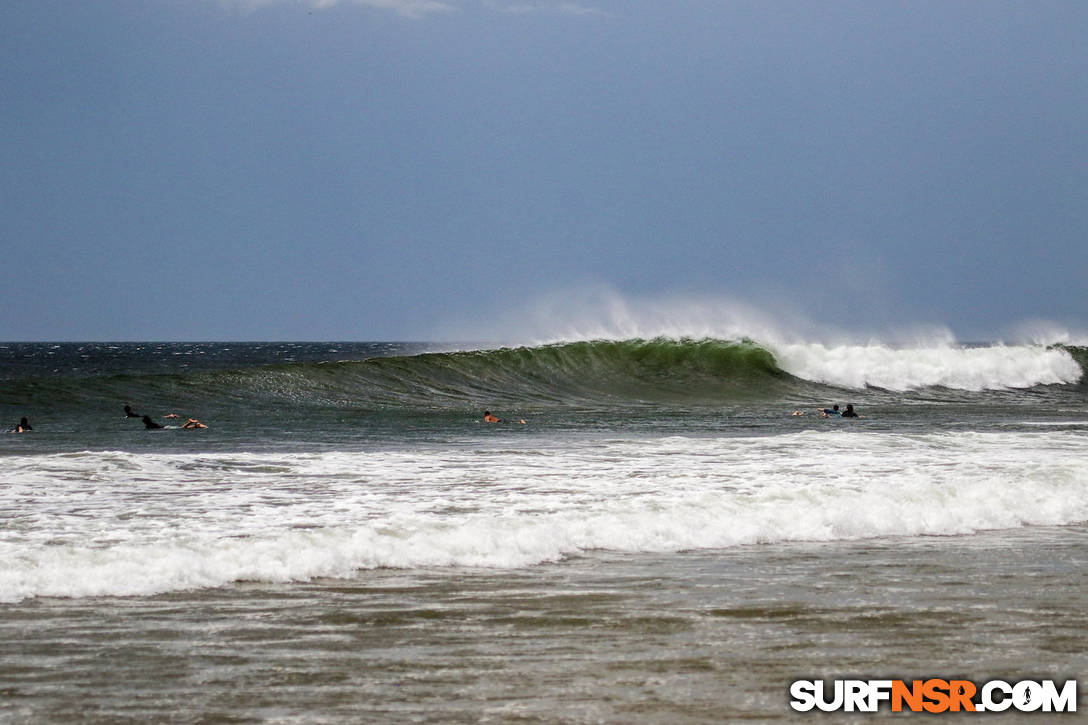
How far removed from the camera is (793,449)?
49.9ft

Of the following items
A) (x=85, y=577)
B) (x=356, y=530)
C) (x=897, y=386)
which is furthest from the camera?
(x=897, y=386)

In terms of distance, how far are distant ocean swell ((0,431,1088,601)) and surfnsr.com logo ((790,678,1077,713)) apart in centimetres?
313

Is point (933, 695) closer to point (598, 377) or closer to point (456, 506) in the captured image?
point (456, 506)

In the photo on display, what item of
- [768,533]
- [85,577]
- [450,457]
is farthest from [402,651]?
[450,457]

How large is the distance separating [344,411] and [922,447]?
42.3 ft

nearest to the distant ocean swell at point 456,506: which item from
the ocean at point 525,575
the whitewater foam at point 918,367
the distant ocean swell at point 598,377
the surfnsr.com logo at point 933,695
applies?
the ocean at point 525,575

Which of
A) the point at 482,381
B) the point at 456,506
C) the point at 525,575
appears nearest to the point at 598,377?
the point at 482,381

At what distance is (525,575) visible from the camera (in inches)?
265

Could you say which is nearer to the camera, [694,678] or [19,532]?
[694,678]

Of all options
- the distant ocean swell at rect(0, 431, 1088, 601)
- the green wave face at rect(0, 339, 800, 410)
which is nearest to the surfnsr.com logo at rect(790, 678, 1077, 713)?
the distant ocean swell at rect(0, 431, 1088, 601)

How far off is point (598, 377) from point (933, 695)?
95.9ft

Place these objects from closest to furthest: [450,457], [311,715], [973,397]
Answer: [311,715] < [450,457] < [973,397]

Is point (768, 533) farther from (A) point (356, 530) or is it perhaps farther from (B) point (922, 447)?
(B) point (922, 447)

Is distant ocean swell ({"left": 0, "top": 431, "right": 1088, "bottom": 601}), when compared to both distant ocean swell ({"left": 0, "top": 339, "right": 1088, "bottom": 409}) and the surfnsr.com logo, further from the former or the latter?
distant ocean swell ({"left": 0, "top": 339, "right": 1088, "bottom": 409})
